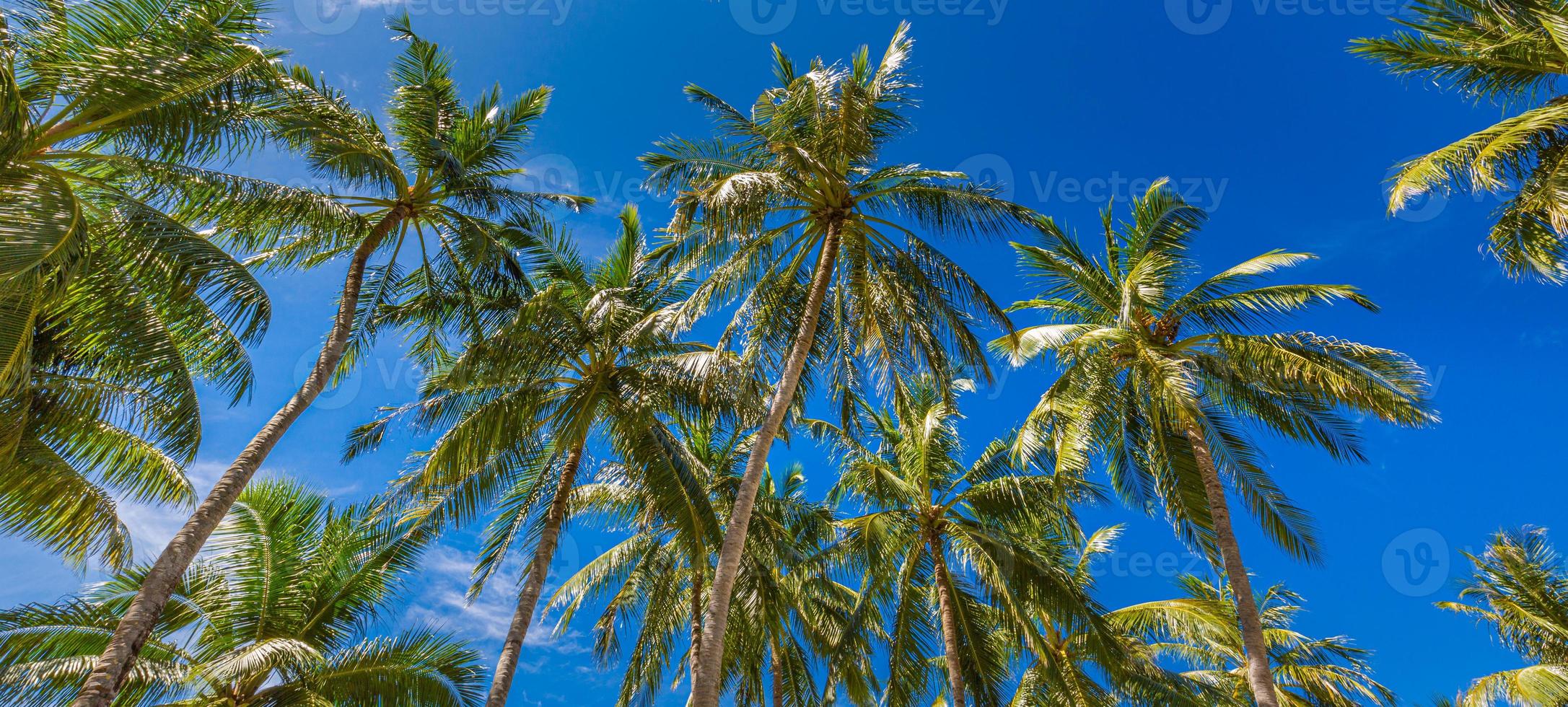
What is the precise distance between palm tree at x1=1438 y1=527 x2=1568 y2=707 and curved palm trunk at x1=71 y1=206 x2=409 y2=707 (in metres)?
21.2

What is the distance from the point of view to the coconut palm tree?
1492 cm

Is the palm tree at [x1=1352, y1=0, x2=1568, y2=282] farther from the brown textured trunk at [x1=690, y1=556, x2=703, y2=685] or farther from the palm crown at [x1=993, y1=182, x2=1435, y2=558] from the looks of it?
the brown textured trunk at [x1=690, y1=556, x2=703, y2=685]

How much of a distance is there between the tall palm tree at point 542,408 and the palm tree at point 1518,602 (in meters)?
17.0

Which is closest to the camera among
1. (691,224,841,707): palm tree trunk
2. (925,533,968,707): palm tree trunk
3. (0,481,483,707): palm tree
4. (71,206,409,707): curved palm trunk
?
(71,206,409,707): curved palm trunk

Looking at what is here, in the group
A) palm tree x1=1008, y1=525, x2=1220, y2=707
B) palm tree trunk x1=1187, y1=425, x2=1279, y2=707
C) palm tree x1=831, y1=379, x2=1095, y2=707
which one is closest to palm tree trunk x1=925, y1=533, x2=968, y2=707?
palm tree x1=831, y1=379, x2=1095, y2=707

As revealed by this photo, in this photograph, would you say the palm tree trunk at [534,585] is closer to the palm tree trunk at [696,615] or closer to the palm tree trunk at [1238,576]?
the palm tree trunk at [696,615]

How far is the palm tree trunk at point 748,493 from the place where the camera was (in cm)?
876

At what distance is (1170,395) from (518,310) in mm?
9686

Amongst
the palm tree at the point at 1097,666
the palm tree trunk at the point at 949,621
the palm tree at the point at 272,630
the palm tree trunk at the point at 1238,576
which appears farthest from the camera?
the palm tree trunk at the point at 949,621

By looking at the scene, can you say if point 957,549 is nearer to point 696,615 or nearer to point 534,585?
point 696,615

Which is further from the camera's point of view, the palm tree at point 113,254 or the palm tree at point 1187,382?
the palm tree at point 1187,382

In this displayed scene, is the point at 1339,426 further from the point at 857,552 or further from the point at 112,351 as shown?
the point at 112,351

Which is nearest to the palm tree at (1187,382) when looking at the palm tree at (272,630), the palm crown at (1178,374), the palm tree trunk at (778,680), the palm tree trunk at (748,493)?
the palm crown at (1178,374)

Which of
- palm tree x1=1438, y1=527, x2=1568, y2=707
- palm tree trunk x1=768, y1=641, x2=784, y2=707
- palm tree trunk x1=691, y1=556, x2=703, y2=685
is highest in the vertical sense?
palm tree x1=1438, y1=527, x2=1568, y2=707
